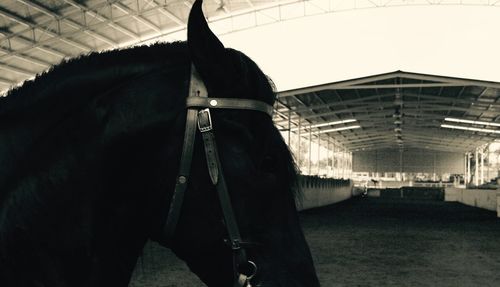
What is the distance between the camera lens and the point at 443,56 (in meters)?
18.6

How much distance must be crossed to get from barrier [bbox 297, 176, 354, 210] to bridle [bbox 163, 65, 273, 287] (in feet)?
57.3

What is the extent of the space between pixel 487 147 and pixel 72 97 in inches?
1762

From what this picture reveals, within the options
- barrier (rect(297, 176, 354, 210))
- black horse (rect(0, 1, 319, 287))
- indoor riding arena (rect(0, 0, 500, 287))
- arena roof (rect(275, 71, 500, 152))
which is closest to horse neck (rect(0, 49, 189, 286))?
black horse (rect(0, 1, 319, 287))

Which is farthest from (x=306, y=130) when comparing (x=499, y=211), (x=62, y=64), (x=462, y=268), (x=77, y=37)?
(x=62, y=64)

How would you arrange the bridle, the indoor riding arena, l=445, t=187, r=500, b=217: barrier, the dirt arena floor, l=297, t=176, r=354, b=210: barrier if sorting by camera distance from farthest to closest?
1. l=445, t=187, r=500, b=217: barrier
2. l=297, t=176, r=354, b=210: barrier
3. the indoor riding arena
4. the dirt arena floor
5. the bridle

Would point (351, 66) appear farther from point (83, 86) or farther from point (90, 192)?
point (90, 192)

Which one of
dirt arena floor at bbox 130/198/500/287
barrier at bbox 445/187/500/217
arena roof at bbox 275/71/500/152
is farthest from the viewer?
barrier at bbox 445/187/500/217

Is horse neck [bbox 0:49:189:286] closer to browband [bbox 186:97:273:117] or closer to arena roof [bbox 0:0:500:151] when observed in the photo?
browband [bbox 186:97:273:117]

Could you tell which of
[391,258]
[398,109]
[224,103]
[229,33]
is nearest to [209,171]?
[224,103]

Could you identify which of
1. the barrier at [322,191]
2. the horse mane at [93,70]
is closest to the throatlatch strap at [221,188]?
the horse mane at [93,70]

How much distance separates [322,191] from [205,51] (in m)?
26.6

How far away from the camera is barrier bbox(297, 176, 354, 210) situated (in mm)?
22922

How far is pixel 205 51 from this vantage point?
1.20m

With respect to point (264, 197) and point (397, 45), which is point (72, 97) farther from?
point (397, 45)
